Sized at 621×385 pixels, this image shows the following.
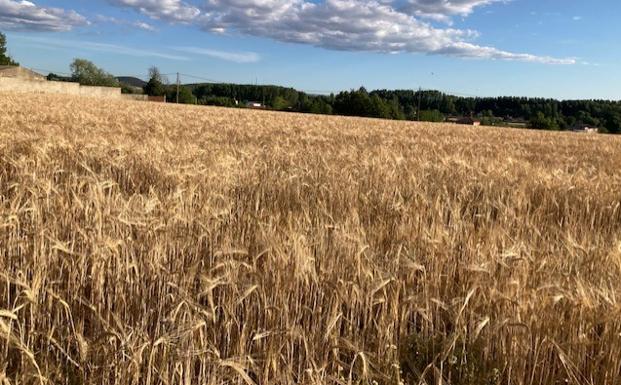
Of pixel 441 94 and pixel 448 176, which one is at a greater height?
pixel 441 94

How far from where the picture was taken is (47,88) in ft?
197

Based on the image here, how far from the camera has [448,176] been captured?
6145mm

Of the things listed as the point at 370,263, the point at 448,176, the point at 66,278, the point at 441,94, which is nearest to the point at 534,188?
the point at 448,176

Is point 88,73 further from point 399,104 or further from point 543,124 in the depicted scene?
point 543,124

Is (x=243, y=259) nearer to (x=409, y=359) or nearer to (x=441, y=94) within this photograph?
(x=409, y=359)

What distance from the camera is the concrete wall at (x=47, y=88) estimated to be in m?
54.5

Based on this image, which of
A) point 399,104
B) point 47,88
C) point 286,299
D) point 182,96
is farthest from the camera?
point 399,104

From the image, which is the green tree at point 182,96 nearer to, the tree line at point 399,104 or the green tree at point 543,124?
the tree line at point 399,104

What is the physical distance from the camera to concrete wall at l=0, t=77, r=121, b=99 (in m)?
54.5

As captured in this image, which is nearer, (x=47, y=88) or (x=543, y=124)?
(x=47, y=88)

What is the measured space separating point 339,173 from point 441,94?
153 m

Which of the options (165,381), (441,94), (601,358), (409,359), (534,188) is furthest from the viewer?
(441,94)

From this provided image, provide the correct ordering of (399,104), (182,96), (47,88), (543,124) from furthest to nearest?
(399,104), (182,96), (543,124), (47,88)

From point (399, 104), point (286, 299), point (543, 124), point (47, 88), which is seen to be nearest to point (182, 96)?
point (47, 88)
